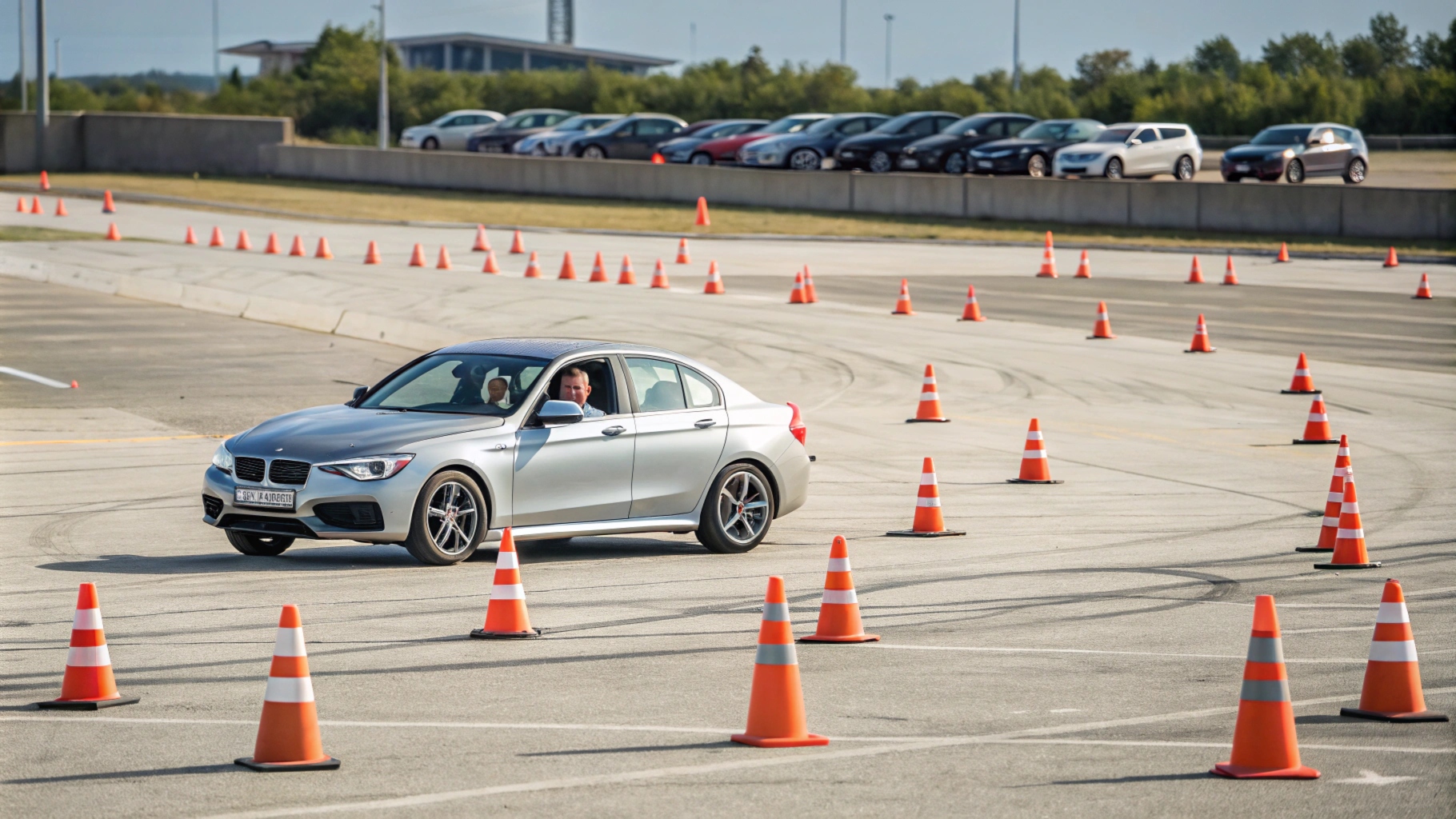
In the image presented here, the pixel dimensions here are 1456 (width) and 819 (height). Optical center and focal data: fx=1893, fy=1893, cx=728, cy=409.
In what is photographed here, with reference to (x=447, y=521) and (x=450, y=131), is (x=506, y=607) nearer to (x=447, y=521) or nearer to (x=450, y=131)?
(x=447, y=521)

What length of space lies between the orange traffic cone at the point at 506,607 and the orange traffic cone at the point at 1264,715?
3738 millimetres

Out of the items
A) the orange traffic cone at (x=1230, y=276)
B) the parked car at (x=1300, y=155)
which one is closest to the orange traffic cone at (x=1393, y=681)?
the orange traffic cone at (x=1230, y=276)

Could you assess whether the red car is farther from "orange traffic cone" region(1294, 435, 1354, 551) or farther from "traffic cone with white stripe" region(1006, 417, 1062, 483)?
"orange traffic cone" region(1294, 435, 1354, 551)

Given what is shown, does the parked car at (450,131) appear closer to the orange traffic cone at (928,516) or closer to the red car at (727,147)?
the red car at (727,147)

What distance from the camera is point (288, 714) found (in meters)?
6.62

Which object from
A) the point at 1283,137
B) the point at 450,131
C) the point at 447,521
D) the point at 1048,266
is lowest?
the point at 447,521

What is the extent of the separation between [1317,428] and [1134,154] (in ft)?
97.2

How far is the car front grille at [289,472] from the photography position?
11.1 meters

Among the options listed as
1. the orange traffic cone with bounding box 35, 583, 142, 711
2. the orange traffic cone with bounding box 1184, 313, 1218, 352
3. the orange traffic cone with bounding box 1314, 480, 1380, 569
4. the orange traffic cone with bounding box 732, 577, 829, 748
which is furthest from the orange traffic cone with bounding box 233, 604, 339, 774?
the orange traffic cone with bounding box 1184, 313, 1218, 352

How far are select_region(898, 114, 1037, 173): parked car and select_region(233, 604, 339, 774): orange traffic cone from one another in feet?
150

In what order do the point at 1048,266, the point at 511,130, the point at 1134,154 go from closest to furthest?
the point at 1048,266
the point at 1134,154
the point at 511,130

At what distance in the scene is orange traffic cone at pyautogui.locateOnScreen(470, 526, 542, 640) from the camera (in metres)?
9.17

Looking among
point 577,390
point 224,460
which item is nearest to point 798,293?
point 577,390

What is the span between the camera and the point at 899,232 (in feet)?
143
